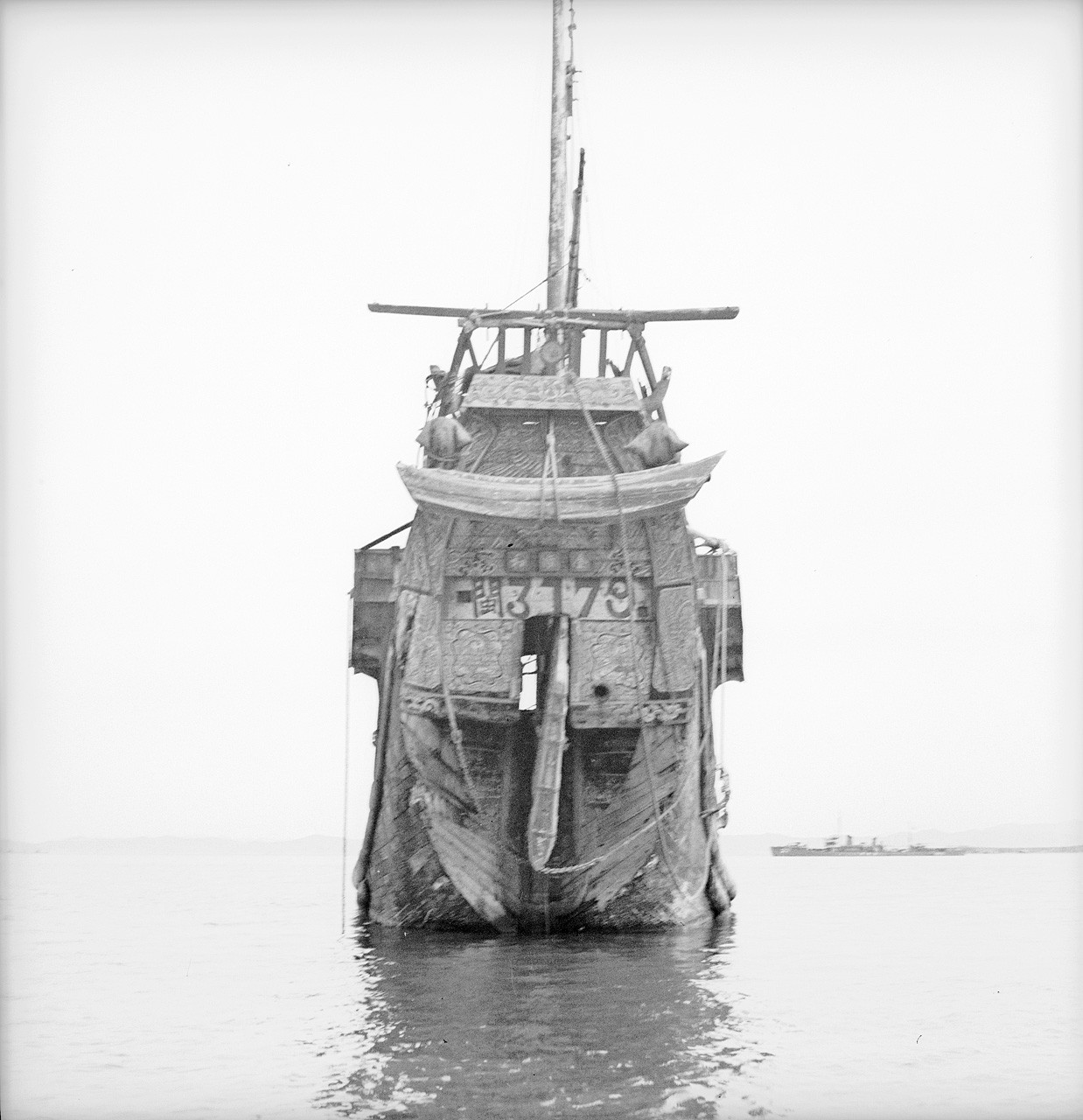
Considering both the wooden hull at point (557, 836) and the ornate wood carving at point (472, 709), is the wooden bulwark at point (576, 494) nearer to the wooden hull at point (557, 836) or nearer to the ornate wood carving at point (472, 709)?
the ornate wood carving at point (472, 709)

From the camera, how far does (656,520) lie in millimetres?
18453

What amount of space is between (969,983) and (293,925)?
43.7ft

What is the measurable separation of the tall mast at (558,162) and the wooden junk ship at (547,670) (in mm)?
3070

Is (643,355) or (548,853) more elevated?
(643,355)

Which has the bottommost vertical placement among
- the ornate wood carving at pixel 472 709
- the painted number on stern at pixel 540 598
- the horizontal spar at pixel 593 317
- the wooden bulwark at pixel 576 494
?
the ornate wood carving at pixel 472 709

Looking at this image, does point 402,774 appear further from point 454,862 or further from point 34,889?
point 34,889

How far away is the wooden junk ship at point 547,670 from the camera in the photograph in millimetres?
17875

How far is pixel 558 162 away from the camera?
74.3 ft

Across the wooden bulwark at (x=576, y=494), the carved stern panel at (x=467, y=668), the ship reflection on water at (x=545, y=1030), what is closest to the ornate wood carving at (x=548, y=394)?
the wooden bulwark at (x=576, y=494)

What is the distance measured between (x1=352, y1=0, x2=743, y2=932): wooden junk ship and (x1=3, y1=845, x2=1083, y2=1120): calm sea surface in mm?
762

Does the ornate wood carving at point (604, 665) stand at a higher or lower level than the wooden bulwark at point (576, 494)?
lower

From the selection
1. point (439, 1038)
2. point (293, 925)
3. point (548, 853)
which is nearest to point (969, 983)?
point (548, 853)

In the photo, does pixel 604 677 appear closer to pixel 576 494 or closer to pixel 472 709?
pixel 472 709

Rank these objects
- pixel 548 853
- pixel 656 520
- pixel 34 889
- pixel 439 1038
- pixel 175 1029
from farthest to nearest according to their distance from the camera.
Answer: pixel 34 889
pixel 656 520
pixel 548 853
pixel 175 1029
pixel 439 1038
